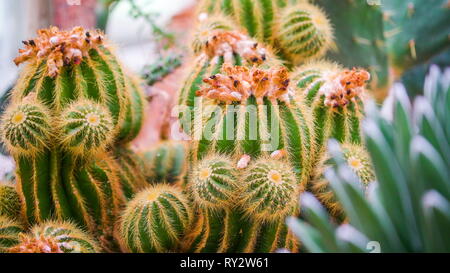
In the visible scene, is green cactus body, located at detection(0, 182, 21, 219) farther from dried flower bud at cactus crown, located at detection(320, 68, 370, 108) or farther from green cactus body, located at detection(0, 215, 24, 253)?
dried flower bud at cactus crown, located at detection(320, 68, 370, 108)

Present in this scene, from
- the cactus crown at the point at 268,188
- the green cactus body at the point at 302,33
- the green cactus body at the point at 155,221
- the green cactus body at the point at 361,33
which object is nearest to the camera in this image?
the cactus crown at the point at 268,188

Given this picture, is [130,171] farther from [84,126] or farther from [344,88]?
[344,88]

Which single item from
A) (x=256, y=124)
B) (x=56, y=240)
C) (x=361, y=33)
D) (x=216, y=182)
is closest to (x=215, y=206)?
(x=216, y=182)

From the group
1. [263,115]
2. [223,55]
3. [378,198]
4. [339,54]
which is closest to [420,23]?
[339,54]

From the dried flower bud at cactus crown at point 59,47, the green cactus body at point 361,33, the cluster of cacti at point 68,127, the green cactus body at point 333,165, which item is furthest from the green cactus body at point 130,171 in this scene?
the green cactus body at point 361,33

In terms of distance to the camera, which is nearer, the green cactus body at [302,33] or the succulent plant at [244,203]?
the succulent plant at [244,203]

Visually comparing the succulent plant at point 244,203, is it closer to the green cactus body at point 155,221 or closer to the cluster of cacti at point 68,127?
the green cactus body at point 155,221

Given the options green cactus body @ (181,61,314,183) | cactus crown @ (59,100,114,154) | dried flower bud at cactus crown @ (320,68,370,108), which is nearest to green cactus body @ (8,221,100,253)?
cactus crown @ (59,100,114,154)
